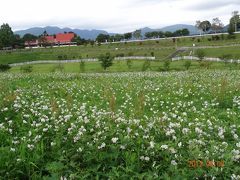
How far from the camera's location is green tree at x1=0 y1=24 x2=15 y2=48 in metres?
148

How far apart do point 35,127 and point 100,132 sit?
2.04m

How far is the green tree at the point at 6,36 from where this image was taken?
484ft

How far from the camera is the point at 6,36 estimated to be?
149 meters

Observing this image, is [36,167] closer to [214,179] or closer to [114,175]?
[114,175]
